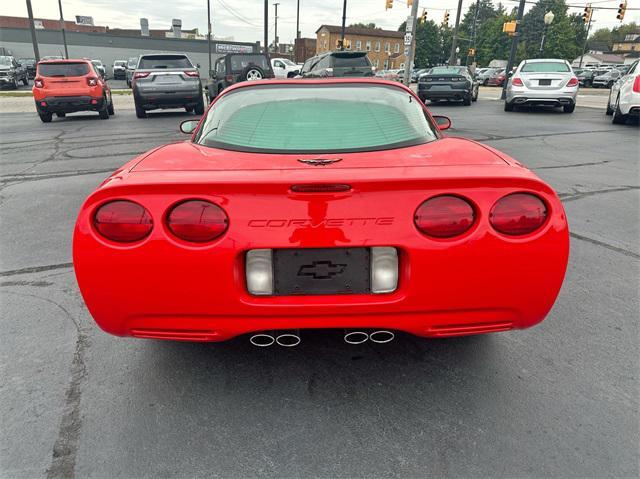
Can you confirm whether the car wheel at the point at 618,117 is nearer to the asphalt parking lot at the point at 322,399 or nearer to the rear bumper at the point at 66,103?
the asphalt parking lot at the point at 322,399

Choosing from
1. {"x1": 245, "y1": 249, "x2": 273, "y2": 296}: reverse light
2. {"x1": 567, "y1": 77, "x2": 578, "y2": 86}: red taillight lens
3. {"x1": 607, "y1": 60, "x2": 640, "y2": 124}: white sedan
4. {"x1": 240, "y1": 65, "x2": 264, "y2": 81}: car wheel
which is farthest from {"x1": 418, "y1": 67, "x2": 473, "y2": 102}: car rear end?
{"x1": 245, "y1": 249, "x2": 273, "y2": 296}: reverse light

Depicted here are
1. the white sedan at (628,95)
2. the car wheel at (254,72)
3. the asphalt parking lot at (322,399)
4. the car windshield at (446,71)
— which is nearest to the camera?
the asphalt parking lot at (322,399)

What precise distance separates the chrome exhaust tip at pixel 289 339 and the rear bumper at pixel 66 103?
13.1m

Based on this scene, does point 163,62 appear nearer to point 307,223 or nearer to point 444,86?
point 444,86

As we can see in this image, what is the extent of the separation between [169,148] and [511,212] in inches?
68.2

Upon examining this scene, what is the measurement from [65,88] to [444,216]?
1377 centimetres

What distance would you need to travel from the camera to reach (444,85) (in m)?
17.5

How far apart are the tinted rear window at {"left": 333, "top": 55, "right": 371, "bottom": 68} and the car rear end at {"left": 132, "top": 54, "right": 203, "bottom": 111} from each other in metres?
5.85

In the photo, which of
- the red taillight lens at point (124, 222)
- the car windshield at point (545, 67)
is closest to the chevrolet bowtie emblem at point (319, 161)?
the red taillight lens at point (124, 222)

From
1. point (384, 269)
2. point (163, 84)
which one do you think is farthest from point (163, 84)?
point (384, 269)

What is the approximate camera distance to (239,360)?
2502 mm

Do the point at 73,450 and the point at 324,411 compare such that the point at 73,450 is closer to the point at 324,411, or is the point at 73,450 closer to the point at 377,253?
the point at 324,411

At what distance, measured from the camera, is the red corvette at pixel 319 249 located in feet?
6.13

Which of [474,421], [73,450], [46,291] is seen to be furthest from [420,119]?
[46,291]
